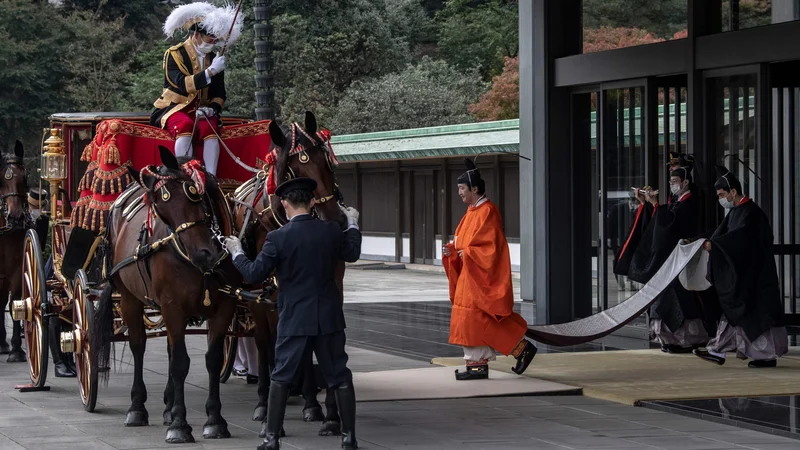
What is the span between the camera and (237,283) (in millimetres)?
8500

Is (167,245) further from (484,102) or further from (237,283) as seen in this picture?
(484,102)

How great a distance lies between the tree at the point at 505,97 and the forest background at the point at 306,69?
0.04m

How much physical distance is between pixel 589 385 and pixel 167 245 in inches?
146

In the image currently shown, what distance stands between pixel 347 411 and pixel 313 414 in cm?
139

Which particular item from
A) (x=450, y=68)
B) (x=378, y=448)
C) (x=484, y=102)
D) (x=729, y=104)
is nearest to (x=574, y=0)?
(x=729, y=104)

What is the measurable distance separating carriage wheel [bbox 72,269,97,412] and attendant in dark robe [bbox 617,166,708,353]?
544cm

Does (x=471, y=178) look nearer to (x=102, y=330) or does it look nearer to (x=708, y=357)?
(x=708, y=357)

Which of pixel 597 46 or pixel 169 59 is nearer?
pixel 169 59

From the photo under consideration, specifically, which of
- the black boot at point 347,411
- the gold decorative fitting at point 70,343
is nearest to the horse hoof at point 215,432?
the black boot at point 347,411

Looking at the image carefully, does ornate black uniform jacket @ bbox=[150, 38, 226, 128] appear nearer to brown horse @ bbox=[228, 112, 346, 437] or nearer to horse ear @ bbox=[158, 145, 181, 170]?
brown horse @ bbox=[228, 112, 346, 437]

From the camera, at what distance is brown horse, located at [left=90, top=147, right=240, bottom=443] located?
7.95 metres

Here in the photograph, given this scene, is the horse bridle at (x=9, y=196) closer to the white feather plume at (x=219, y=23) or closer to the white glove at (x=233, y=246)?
the white feather plume at (x=219, y=23)

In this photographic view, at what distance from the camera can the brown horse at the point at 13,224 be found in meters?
12.3

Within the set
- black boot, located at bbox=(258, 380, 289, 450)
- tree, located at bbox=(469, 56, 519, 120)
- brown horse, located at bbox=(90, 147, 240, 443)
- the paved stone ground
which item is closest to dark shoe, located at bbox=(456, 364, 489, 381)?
the paved stone ground
